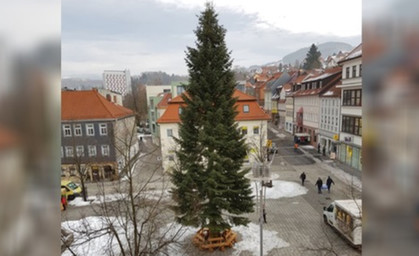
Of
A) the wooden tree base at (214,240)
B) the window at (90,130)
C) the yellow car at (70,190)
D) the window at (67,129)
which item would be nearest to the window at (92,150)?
the window at (90,130)

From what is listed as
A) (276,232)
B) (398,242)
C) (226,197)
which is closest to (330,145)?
(276,232)

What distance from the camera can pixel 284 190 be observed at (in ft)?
57.4

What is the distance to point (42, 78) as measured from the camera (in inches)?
41.7

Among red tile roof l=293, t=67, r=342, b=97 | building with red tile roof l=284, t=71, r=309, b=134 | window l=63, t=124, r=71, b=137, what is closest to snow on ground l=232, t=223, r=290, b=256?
window l=63, t=124, r=71, b=137

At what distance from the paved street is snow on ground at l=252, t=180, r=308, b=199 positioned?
0.53m

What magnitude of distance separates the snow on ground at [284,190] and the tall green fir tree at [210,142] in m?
6.90

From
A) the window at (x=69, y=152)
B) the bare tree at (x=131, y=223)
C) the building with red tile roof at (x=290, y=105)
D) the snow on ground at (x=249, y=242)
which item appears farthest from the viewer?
the building with red tile roof at (x=290, y=105)

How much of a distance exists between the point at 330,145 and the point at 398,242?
27281 millimetres

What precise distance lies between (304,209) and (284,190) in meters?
3.24

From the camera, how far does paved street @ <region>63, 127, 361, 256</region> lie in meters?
10.3

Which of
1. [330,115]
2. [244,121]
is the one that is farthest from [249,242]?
[330,115]

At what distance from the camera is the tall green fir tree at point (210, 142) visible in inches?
379

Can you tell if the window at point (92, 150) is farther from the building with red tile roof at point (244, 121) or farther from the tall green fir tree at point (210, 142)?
the tall green fir tree at point (210, 142)

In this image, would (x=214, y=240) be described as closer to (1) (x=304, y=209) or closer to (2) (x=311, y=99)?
(1) (x=304, y=209)
